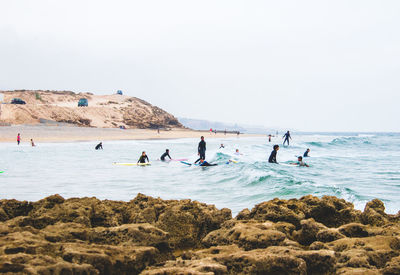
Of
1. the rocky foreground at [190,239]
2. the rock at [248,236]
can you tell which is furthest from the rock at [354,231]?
the rock at [248,236]

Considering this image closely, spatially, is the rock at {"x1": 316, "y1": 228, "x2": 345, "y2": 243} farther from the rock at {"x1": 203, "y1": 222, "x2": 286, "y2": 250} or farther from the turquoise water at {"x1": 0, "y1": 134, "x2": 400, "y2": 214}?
the turquoise water at {"x1": 0, "y1": 134, "x2": 400, "y2": 214}

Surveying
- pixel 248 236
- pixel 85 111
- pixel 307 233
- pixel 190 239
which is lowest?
pixel 190 239

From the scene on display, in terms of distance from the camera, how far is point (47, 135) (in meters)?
Answer: 46.4

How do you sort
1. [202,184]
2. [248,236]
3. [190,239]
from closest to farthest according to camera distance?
[248,236], [190,239], [202,184]

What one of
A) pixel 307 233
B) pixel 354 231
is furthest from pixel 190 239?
pixel 354 231

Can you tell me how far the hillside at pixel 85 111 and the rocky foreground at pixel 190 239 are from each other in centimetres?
5821

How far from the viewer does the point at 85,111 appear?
7625 cm

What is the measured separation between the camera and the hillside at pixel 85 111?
60.9 m

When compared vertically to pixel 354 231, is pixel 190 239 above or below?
below

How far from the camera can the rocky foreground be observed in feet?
11.0

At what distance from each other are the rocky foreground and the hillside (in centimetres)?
5821

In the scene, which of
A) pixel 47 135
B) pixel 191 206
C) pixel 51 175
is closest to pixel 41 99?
pixel 47 135

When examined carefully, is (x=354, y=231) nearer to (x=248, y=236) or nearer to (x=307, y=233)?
(x=307, y=233)

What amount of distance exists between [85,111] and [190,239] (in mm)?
76108
